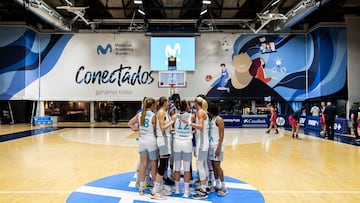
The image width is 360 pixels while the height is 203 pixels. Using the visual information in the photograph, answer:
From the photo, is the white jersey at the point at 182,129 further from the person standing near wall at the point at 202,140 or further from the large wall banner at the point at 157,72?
the large wall banner at the point at 157,72

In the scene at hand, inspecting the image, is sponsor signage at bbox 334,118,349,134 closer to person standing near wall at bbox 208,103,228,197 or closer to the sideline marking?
person standing near wall at bbox 208,103,228,197

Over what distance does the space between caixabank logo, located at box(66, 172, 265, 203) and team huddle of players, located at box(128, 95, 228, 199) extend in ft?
0.40

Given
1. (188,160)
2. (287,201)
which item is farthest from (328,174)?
(188,160)

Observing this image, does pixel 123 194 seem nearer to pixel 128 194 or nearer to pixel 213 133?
pixel 128 194

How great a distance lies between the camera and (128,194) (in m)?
4.06

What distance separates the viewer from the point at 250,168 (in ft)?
19.4

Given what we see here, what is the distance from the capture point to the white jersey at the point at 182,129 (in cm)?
399

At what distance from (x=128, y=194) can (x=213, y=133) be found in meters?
1.47

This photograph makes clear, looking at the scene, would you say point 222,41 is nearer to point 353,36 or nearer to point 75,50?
point 353,36

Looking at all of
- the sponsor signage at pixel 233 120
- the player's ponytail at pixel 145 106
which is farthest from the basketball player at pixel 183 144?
the sponsor signage at pixel 233 120

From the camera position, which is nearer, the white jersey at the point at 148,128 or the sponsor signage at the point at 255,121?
the white jersey at the point at 148,128

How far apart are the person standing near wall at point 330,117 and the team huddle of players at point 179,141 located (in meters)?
8.10

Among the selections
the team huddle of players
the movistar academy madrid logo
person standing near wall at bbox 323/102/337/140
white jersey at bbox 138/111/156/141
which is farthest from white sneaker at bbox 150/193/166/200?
the movistar academy madrid logo

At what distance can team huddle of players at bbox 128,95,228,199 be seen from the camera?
13.1ft
